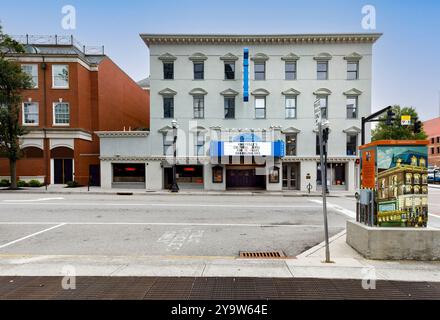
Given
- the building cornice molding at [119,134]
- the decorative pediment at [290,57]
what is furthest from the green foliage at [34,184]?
the decorative pediment at [290,57]

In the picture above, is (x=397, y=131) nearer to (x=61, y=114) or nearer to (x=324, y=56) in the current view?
(x=324, y=56)

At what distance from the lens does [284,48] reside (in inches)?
882

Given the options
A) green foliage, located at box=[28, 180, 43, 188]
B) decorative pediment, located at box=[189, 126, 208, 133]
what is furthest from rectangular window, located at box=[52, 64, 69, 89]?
decorative pediment, located at box=[189, 126, 208, 133]

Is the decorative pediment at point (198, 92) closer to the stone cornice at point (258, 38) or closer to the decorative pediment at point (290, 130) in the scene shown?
the stone cornice at point (258, 38)

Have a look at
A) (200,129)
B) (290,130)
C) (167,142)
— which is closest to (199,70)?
(200,129)

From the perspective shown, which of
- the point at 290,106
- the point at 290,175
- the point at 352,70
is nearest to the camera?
the point at 352,70

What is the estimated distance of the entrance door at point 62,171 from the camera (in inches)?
960

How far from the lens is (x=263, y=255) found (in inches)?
238

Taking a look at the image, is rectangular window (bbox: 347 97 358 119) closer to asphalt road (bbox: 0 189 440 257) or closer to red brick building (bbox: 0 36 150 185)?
asphalt road (bbox: 0 189 440 257)

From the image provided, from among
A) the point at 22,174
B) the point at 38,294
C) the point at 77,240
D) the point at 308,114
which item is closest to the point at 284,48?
the point at 308,114

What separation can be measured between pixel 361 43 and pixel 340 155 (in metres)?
10.3

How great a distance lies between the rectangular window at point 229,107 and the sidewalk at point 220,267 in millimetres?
17916

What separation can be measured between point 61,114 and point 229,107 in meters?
16.8

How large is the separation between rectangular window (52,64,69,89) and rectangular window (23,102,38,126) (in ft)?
9.62
